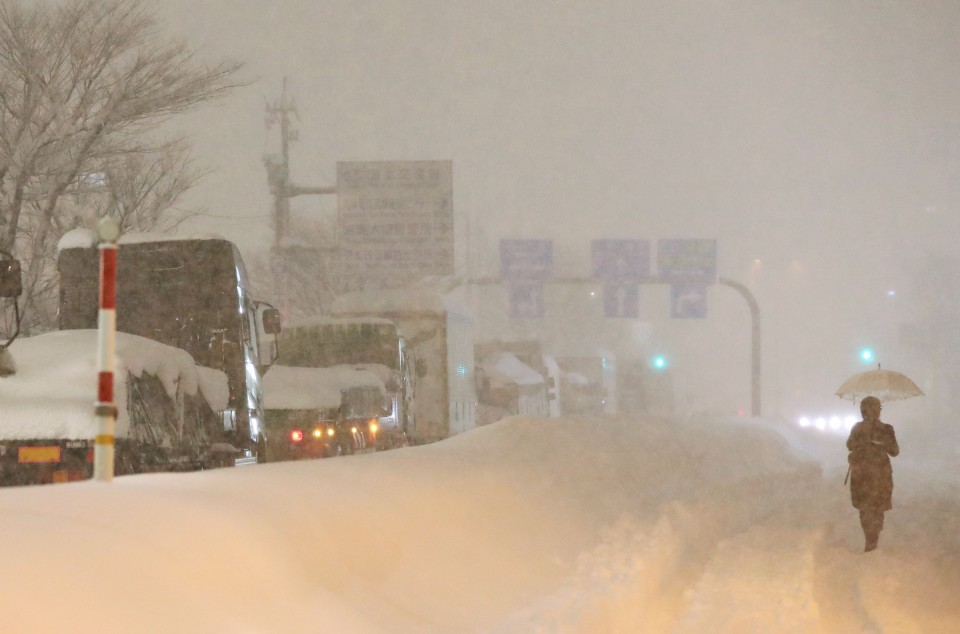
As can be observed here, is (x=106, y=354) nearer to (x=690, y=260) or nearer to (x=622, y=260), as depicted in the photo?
(x=622, y=260)

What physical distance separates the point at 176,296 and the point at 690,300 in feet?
87.7

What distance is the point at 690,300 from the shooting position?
129 ft

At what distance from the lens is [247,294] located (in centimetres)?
1620

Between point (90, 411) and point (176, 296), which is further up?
point (176, 296)

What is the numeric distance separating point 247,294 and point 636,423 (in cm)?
643

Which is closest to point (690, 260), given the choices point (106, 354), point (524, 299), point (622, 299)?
point (622, 299)

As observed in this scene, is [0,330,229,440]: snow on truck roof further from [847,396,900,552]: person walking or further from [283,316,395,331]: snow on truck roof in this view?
[283,316,395,331]: snow on truck roof

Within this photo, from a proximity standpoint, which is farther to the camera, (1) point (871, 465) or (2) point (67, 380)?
(1) point (871, 465)

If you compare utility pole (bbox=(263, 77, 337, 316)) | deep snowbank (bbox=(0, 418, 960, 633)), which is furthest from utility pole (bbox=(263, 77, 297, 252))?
deep snowbank (bbox=(0, 418, 960, 633))

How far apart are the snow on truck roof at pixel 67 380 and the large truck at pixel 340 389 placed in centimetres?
794

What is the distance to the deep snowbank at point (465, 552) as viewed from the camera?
4422 mm

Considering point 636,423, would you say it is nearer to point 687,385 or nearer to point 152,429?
point 152,429

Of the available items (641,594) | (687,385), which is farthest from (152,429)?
(687,385)

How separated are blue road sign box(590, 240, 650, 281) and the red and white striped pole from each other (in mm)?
33480
